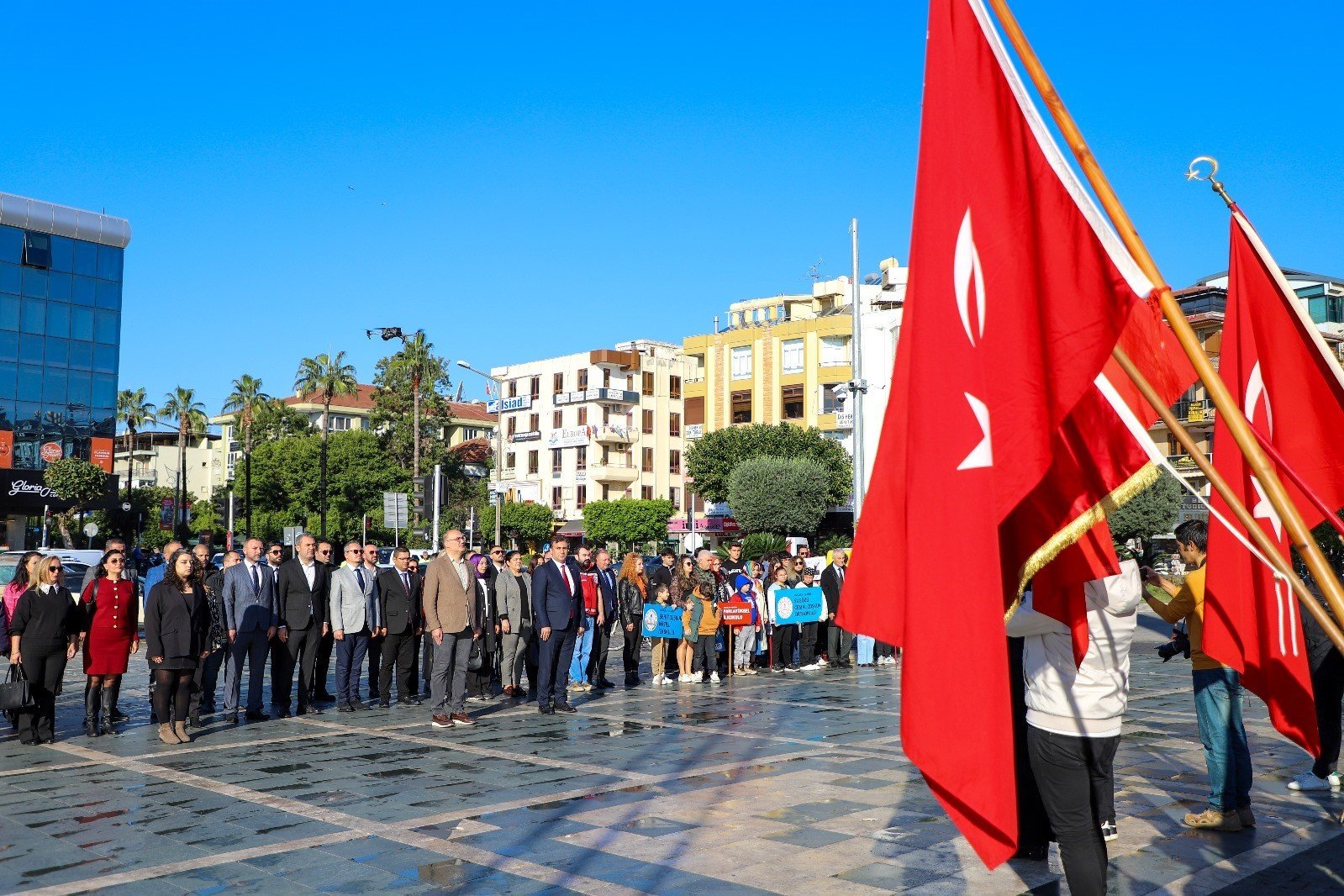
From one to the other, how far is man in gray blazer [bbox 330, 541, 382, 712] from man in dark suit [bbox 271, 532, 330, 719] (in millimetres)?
205

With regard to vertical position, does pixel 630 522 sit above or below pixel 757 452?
below

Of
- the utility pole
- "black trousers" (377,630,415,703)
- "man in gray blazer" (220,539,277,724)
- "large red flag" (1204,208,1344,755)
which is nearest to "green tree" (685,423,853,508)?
the utility pole

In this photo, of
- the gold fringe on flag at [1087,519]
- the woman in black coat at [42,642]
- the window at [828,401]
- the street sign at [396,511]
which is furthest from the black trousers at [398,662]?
the window at [828,401]

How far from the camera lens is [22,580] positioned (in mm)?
13055

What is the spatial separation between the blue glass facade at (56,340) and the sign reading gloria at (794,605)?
56.5m

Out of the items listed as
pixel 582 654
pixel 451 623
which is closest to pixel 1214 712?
pixel 451 623

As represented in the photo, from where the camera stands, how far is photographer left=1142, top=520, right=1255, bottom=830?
7812 mm

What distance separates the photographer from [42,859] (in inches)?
286

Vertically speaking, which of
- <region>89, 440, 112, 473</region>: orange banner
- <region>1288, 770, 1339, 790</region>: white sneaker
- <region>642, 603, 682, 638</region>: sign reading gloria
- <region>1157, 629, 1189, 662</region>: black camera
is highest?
<region>89, 440, 112, 473</region>: orange banner

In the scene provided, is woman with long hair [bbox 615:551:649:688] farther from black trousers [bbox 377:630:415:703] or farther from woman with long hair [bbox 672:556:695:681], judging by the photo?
black trousers [bbox 377:630:415:703]

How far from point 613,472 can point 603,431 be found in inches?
118

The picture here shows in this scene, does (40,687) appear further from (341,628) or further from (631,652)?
(631,652)

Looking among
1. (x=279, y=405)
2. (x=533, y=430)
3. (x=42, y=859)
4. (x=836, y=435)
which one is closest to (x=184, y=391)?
(x=279, y=405)

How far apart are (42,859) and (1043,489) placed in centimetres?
616
